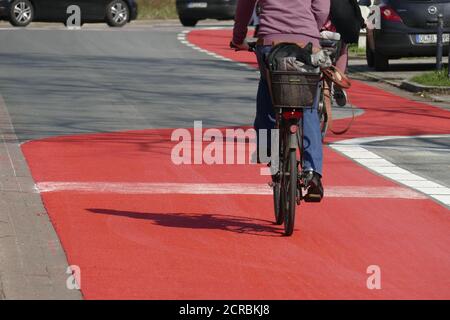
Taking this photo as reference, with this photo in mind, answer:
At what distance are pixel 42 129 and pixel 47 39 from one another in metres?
17.7

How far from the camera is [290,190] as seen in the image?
957 cm

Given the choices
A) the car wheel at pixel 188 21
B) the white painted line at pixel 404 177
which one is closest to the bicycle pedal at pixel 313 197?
the white painted line at pixel 404 177

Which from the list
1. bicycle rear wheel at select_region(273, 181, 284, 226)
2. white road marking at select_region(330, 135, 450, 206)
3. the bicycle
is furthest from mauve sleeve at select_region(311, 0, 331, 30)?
white road marking at select_region(330, 135, 450, 206)

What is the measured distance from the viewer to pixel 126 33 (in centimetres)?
3781

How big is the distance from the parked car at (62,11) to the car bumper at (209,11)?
181 centimetres

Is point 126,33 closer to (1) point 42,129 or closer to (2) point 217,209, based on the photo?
(1) point 42,129

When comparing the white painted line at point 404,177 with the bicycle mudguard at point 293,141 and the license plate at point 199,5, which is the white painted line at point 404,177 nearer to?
the bicycle mudguard at point 293,141

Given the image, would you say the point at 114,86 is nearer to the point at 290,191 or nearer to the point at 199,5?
the point at 290,191

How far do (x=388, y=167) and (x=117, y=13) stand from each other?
28972 mm

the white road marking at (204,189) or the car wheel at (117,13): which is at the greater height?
the white road marking at (204,189)

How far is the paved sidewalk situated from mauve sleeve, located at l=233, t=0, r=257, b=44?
1712mm

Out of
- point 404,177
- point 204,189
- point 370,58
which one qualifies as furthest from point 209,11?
point 204,189

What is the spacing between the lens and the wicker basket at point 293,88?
935cm

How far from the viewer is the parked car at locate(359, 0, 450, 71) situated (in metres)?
25.5
